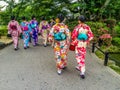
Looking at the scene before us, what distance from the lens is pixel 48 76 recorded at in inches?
389

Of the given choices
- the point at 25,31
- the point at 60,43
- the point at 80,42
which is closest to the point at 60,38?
the point at 60,43

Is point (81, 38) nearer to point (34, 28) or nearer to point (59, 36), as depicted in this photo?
point (59, 36)

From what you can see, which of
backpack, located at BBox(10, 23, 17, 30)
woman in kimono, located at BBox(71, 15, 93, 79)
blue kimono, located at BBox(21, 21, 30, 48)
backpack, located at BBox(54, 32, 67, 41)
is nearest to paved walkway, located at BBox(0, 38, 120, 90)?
woman in kimono, located at BBox(71, 15, 93, 79)

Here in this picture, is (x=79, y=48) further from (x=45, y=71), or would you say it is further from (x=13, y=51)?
(x=13, y=51)

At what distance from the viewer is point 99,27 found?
20766mm

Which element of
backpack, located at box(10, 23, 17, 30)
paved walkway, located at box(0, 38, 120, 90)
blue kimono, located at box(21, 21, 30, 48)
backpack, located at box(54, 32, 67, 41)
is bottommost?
paved walkway, located at box(0, 38, 120, 90)

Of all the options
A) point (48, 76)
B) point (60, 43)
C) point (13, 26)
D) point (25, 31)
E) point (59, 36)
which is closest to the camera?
point (48, 76)

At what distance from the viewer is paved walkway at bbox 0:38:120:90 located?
868cm

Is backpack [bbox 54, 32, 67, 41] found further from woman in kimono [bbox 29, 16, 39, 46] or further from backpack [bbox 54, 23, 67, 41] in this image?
woman in kimono [bbox 29, 16, 39, 46]

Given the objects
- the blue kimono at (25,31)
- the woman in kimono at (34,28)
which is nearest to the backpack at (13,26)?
the blue kimono at (25,31)

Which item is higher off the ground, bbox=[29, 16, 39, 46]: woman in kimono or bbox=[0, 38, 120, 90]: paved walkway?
bbox=[29, 16, 39, 46]: woman in kimono

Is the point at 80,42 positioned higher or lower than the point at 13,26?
higher

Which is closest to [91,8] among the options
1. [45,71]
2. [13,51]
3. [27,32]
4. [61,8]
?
[61,8]

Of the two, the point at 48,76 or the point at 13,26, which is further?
the point at 13,26
